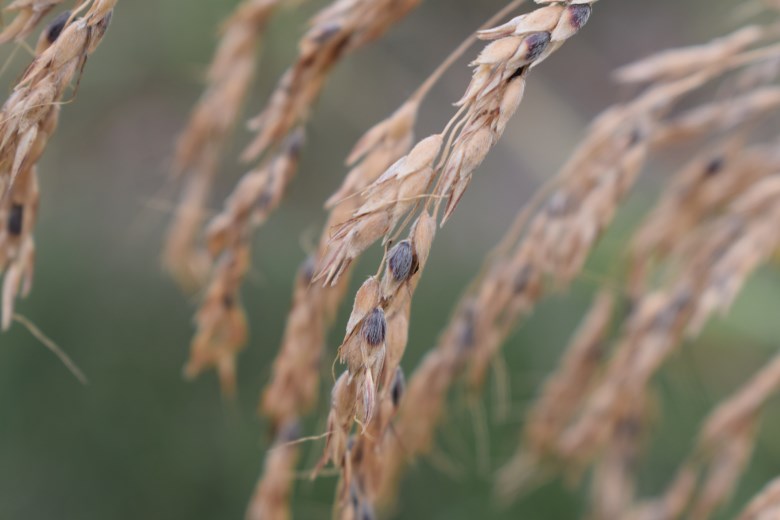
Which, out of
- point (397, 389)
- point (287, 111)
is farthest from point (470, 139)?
point (287, 111)

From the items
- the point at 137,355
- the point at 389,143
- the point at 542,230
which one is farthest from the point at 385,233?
the point at 137,355

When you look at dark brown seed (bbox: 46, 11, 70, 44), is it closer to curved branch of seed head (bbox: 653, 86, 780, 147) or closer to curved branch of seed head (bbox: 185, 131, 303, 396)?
curved branch of seed head (bbox: 185, 131, 303, 396)

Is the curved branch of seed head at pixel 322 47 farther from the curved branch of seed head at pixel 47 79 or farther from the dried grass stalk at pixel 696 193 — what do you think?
the dried grass stalk at pixel 696 193

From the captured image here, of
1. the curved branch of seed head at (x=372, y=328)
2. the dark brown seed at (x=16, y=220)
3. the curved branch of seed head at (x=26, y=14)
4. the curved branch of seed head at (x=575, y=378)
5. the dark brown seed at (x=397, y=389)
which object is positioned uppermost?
the curved branch of seed head at (x=26, y=14)

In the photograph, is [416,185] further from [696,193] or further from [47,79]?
[696,193]

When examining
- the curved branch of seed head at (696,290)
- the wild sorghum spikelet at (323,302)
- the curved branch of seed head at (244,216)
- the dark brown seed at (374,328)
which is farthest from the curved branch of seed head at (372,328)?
the curved branch of seed head at (696,290)

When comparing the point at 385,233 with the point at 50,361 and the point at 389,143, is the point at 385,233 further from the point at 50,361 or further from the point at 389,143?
the point at 50,361
